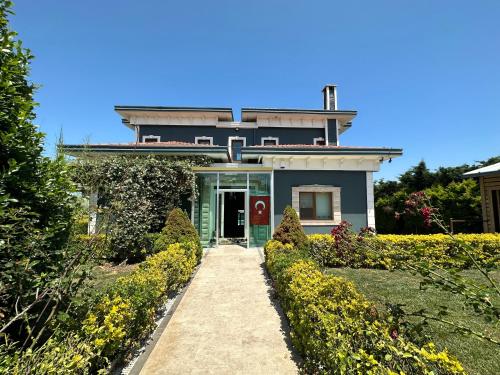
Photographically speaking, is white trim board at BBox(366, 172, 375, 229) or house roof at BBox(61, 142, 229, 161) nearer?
house roof at BBox(61, 142, 229, 161)

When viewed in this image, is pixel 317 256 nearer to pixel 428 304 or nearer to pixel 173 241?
pixel 428 304

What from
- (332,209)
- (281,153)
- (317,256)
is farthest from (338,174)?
(317,256)

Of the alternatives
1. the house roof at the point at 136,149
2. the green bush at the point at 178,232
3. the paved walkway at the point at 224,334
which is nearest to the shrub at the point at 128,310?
the paved walkway at the point at 224,334

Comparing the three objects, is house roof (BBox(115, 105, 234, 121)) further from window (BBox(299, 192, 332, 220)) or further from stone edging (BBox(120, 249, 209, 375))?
stone edging (BBox(120, 249, 209, 375))

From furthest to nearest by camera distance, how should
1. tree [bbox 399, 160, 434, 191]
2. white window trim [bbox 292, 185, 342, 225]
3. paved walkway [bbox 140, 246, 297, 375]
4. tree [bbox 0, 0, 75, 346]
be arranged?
tree [bbox 399, 160, 434, 191] < white window trim [bbox 292, 185, 342, 225] < paved walkway [bbox 140, 246, 297, 375] < tree [bbox 0, 0, 75, 346]

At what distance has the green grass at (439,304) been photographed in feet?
11.9

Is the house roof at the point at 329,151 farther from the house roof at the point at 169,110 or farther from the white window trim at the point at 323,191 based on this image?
the house roof at the point at 169,110

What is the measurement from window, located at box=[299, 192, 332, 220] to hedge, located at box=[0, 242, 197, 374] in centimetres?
887

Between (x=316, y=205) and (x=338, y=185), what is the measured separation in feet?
4.90

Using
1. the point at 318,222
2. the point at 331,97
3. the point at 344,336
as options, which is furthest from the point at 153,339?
the point at 331,97

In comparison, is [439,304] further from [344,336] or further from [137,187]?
[137,187]

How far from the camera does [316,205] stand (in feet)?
44.8

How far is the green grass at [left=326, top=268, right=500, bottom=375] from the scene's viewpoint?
362 centimetres

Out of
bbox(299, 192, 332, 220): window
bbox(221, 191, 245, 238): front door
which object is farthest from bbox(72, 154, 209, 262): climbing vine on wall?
bbox(299, 192, 332, 220): window
